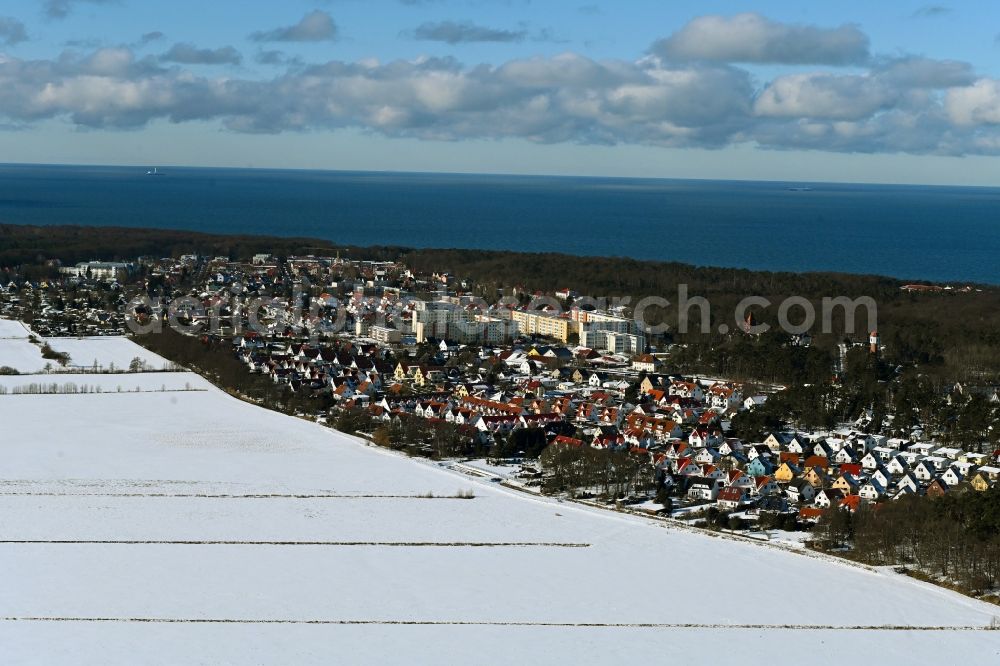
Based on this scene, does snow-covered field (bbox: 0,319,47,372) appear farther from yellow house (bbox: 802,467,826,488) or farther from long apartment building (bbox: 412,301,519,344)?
yellow house (bbox: 802,467,826,488)

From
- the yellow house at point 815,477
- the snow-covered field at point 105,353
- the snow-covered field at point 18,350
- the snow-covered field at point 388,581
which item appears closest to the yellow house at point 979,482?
the yellow house at point 815,477

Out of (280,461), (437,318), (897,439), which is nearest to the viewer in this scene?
(280,461)

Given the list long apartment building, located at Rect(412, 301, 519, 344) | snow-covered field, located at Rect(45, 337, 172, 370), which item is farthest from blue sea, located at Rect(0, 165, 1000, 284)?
snow-covered field, located at Rect(45, 337, 172, 370)

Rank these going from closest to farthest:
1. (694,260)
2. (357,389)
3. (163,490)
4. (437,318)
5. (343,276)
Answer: (163,490) < (357,389) < (437,318) < (343,276) < (694,260)

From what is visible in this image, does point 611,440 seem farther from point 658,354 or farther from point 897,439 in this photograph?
point 658,354

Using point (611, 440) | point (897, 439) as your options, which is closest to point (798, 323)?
point (897, 439)

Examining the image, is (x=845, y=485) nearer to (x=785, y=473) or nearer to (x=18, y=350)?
(x=785, y=473)
